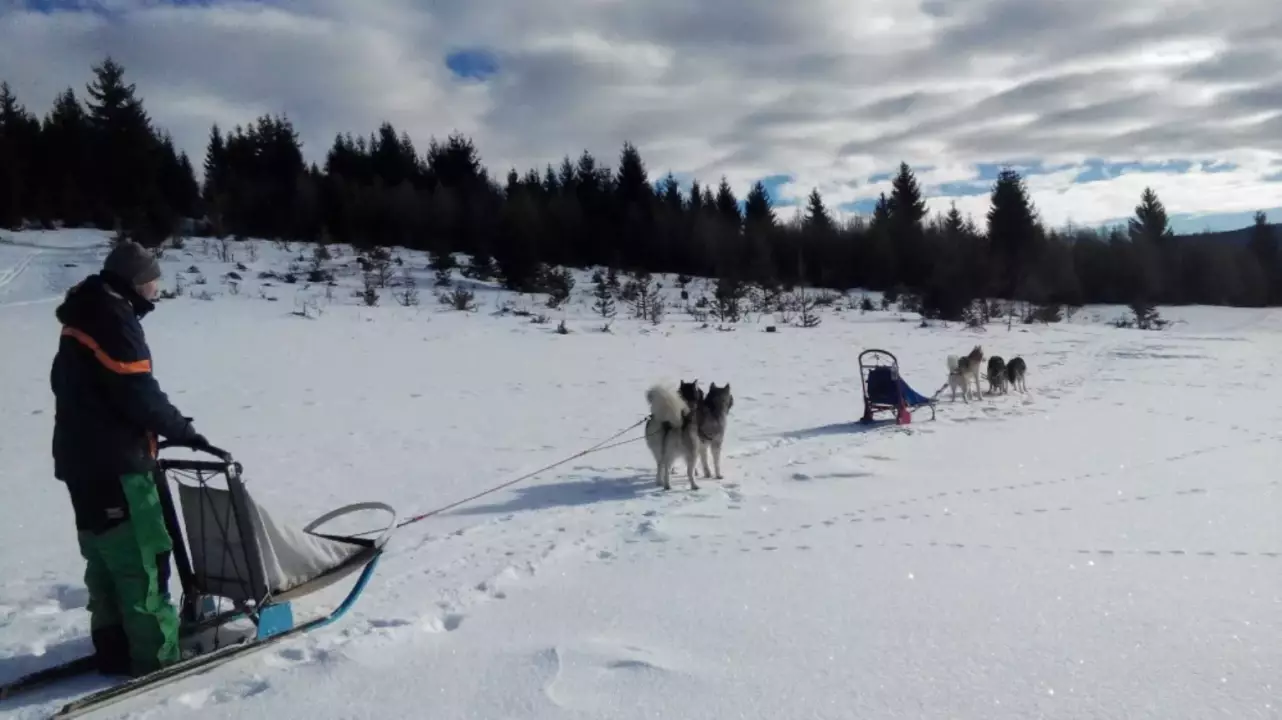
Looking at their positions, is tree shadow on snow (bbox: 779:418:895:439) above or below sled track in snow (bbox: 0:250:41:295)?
below

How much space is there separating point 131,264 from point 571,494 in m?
3.95

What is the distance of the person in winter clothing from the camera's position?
326cm

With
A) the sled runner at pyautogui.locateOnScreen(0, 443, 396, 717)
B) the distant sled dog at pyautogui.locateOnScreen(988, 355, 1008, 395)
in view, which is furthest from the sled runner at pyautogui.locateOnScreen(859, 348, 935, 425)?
the sled runner at pyautogui.locateOnScreen(0, 443, 396, 717)

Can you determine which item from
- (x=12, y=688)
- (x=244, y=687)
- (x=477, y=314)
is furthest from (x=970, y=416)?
(x=477, y=314)

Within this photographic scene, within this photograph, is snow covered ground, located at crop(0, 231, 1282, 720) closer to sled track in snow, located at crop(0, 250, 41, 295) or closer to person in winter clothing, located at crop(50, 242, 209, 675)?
person in winter clothing, located at crop(50, 242, 209, 675)

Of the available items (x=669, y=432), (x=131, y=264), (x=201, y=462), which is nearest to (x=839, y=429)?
(x=669, y=432)

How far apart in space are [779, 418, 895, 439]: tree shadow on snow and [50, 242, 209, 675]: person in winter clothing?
671 centimetres

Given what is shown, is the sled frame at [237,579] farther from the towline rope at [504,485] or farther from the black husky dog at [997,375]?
the black husky dog at [997,375]

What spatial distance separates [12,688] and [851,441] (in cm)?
724

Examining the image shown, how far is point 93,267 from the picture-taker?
20.0 metres

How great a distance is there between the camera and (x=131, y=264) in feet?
11.1

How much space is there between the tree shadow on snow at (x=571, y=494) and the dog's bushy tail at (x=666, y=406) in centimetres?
62

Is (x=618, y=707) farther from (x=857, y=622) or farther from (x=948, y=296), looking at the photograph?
(x=948, y=296)

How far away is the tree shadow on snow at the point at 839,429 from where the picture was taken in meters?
9.09
